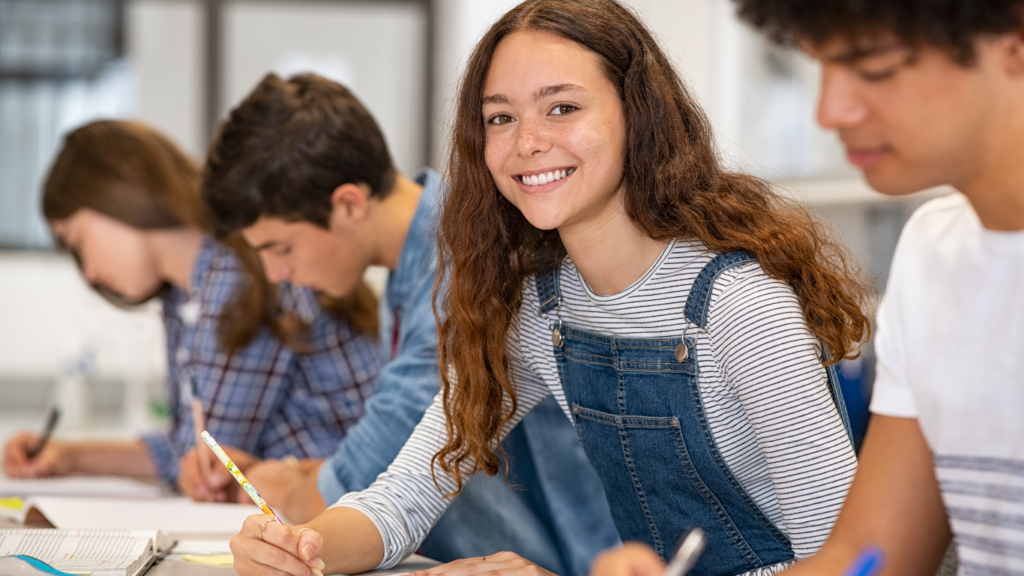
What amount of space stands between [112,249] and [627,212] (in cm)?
128

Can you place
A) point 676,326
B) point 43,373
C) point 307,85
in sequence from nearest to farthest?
point 676,326 < point 307,85 < point 43,373

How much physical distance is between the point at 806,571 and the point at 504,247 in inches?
21.9

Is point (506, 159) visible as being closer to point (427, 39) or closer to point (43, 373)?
point (427, 39)

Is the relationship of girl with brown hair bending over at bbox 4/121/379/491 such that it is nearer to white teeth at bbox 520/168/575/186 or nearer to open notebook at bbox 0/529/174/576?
open notebook at bbox 0/529/174/576

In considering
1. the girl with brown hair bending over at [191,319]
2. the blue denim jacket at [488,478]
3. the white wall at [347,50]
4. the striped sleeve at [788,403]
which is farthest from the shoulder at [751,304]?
the white wall at [347,50]

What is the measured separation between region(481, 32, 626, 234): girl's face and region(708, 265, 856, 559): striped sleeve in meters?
0.19

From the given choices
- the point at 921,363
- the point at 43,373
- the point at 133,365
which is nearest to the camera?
the point at 921,363

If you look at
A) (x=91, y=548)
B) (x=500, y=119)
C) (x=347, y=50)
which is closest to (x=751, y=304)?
(x=500, y=119)

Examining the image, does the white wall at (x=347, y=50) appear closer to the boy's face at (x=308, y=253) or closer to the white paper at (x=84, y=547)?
the boy's face at (x=308, y=253)

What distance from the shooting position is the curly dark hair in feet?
1.97

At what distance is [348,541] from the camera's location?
106 centimetres

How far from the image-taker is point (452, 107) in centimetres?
121

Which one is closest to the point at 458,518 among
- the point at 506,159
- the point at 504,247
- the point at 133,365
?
the point at 504,247

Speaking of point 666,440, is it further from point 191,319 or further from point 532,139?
point 191,319
